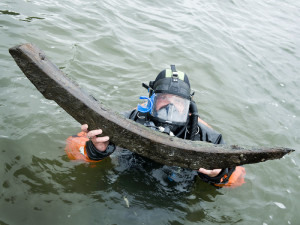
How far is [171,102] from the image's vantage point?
3.84 metres

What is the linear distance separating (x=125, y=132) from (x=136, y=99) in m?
3.84

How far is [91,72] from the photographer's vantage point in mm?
6477

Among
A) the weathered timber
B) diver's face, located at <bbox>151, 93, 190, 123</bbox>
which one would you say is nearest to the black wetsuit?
diver's face, located at <bbox>151, 93, 190, 123</bbox>

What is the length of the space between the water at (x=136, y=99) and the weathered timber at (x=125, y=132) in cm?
135

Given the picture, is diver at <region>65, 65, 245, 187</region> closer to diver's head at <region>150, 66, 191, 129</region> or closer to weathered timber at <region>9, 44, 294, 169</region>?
diver's head at <region>150, 66, 191, 129</region>

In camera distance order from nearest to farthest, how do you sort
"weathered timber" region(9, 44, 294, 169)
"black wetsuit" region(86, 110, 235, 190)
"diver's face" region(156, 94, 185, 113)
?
"weathered timber" region(9, 44, 294, 169) < "diver's face" region(156, 94, 185, 113) < "black wetsuit" region(86, 110, 235, 190)

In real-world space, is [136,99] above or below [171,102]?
below

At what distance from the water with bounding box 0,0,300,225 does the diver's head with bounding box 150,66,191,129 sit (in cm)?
105

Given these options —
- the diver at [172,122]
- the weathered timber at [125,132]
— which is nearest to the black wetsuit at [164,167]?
the diver at [172,122]

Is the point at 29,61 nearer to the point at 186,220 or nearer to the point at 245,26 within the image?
the point at 186,220

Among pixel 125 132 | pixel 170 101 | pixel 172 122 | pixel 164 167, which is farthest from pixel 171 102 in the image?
pixel 125 132

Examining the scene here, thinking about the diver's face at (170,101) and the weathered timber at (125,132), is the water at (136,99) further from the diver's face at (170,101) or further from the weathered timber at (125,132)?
the weathered timber at (125,132)

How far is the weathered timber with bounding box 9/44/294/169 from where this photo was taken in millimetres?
2391

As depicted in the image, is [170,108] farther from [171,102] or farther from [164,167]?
[164,167]
